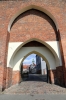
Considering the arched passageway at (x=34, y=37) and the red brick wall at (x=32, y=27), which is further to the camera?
the red brick wall at (x=32, y=27)

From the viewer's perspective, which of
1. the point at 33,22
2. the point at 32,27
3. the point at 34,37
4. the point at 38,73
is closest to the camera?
the point at 34,37

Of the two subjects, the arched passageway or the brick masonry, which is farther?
the arched passageway

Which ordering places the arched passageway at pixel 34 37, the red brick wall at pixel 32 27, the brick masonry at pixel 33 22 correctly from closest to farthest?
the brick masonry at pixel 33 22
the arched passageway at pixel 34 37
the red brick wall at pixel 32 27

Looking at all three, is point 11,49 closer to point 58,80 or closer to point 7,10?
point 7,10

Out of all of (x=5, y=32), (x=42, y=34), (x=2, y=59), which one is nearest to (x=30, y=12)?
(x=42, y=34)

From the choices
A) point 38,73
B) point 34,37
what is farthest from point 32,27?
point 38,73

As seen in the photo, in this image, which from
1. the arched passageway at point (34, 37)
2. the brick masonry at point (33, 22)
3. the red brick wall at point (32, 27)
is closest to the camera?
the brick masonry at point (33, 22)

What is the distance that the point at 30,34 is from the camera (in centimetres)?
876

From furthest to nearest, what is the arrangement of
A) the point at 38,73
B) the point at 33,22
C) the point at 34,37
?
the point at 38,73 → the point at 33,22 → the point at 34,37

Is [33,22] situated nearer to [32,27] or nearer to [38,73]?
Result: [32,27]

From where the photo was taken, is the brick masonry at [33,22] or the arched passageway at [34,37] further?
the arched passageway at [34,37]

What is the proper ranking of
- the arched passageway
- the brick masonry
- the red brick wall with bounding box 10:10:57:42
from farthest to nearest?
1. the red brick wall with bounding box 10:10:57:42
2. the arched passageway
3. the brick masonry

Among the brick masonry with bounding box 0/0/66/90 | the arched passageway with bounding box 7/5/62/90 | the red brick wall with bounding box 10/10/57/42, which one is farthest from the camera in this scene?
the red brick wall with bounding box 10/10/57/42

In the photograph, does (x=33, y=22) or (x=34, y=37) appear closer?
(x=34, y=37)
